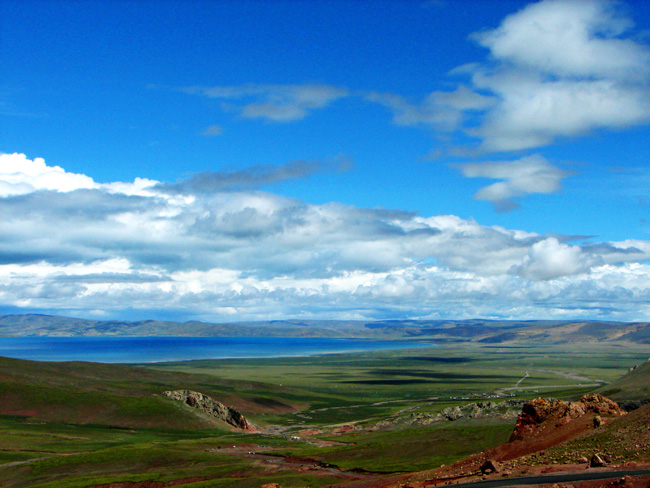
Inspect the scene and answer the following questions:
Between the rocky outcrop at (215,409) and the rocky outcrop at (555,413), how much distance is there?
10769cm

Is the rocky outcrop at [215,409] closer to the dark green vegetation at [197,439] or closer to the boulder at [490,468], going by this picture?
the dark green vegetation at [197,439]

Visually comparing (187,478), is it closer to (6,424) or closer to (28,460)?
(28,460)

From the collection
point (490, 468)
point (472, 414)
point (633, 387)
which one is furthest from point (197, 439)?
point (633, 387)

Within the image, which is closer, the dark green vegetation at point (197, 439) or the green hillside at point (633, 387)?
the dark green vegetation at point (197, 439)

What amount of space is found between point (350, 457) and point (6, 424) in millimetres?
86299

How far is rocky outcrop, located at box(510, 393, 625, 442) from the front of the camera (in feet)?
202

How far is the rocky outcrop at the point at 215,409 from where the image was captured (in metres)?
161

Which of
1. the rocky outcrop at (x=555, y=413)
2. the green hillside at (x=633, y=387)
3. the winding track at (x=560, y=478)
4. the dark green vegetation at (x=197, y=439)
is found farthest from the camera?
the green hillside at (x=633, y=387)

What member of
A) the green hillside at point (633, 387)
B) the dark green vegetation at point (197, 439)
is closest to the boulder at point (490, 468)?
the dark green vegetation at point (197, 439)

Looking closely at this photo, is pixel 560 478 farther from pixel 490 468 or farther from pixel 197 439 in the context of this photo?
pixel 197 439

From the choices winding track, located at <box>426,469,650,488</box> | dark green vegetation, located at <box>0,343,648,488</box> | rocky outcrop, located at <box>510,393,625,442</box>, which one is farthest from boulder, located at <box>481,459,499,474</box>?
dark green vegetation, located at <box>0,343,648,488</box>

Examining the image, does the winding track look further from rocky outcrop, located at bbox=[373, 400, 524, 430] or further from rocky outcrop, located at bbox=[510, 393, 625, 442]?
rocky outcrop, located at bbox=[373, 400, 524, 430]

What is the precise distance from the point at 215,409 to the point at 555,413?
11923cm

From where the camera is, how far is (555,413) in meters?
62.7
